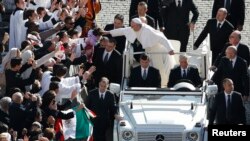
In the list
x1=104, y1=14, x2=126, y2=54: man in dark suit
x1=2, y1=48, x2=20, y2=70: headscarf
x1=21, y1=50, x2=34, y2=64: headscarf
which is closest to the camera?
x1=2, y1=48, x2=20, y2=70: headscarf

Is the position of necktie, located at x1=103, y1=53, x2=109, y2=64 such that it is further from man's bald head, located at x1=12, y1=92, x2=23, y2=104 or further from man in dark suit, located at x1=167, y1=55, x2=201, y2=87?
man's bald head, located at x1=12, y1=92, x2=23, y2=104

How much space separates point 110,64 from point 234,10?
190 inches

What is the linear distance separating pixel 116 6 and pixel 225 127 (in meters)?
11.1

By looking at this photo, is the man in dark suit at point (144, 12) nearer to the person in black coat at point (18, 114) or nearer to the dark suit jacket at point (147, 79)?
the dark suit jacket at point (147, 79)

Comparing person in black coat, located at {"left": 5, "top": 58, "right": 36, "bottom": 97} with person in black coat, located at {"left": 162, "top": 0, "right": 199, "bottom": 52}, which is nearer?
person in black coat, located at {"left": 5, "top": 58, "right": 36, "bottom": 97}

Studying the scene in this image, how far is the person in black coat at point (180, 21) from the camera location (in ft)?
111

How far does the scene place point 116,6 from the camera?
126 feet

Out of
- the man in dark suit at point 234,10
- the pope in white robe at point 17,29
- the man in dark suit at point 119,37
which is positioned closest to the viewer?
the pope in white robe at point 17,29

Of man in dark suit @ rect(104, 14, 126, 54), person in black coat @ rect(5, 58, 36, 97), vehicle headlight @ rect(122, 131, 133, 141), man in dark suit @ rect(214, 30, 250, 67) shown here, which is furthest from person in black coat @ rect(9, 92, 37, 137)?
man in dark suit @ rect(214, 30, 250, 67)

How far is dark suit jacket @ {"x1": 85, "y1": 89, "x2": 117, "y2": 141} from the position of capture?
2880 centimetres

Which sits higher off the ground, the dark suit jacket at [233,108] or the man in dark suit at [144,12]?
the man in dark suit at [144,12]

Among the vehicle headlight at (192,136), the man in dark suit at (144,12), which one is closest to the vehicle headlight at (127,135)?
the vehicle headlight at (192,136)

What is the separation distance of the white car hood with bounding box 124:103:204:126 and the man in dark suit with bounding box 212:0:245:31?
6.14 metres

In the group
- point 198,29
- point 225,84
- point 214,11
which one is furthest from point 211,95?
point 198,29
